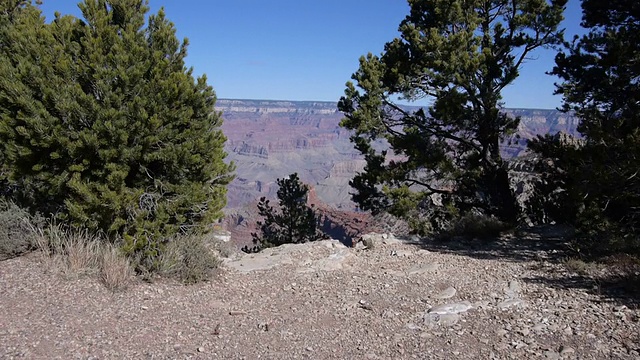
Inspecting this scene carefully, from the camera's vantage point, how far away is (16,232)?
7355mm

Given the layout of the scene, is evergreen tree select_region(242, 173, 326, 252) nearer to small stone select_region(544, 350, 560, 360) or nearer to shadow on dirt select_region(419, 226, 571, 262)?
shadow on dirt select_region(419, 226, 571, 262)

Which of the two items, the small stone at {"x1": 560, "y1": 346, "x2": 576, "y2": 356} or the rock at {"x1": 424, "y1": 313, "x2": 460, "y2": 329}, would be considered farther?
the rock at {"x1": 424, "y1": 313, "x2": 460, "y2": 329}

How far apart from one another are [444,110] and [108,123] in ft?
31.7

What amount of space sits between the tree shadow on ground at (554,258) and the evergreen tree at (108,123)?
19.0 ft

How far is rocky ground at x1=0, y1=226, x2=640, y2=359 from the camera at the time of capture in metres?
4.84

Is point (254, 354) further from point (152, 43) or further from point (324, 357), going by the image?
point (152, 43)

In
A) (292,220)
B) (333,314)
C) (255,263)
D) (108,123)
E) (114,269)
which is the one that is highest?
(108,123)

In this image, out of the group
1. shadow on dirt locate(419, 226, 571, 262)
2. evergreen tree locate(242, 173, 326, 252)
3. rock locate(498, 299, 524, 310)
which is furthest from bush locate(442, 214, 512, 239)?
evergreen tree locate(242, 173, 326, 252)

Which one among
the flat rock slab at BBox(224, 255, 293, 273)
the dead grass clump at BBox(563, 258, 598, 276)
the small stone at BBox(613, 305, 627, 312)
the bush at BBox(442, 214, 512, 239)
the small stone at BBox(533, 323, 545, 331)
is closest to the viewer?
the small stone at BBox(533, 323, 545, 331)

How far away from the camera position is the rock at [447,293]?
6613mm

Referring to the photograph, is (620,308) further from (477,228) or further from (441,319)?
(477,228)

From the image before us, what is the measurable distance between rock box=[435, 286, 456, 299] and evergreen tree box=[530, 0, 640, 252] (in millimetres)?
2942

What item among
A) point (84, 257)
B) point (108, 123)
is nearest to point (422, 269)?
point (84, 257)

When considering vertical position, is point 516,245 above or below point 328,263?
above
